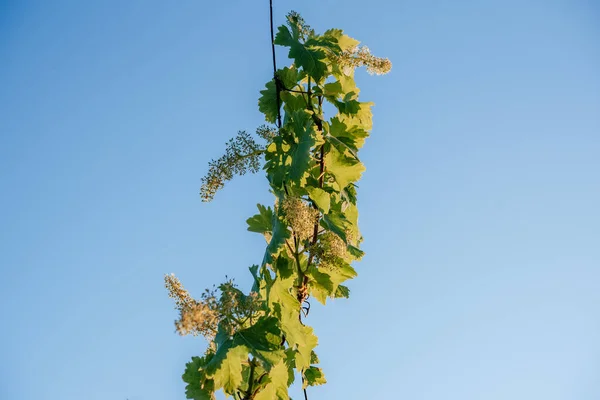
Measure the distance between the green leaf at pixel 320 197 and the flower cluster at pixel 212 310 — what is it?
1.13 metres

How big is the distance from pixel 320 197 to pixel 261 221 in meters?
0.67

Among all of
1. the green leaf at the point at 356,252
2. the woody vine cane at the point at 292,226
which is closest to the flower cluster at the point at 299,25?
the woody vine cane at the point at 292,226

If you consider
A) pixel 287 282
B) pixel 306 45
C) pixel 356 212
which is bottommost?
pixel 287 282

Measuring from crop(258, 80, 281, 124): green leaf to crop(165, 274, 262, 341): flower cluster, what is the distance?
2.25 meters

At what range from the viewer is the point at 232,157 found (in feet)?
14.2

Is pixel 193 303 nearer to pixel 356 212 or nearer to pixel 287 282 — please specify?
pixel 287 282

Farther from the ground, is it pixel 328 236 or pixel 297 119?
pixel 297 119

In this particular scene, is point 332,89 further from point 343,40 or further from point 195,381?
point 195,381

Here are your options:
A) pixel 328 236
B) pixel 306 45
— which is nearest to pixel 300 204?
pixel 328 236

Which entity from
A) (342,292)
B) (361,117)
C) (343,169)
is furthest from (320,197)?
(361,117)

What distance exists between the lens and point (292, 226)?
153 inches

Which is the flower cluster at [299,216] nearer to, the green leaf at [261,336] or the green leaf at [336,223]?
the green leaf at [336,223]

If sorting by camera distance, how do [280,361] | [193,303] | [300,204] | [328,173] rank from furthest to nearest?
1. [328,173]
2. [300,204]
3. [280,361]
4. [193,303]

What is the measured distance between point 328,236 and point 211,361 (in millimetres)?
1435
